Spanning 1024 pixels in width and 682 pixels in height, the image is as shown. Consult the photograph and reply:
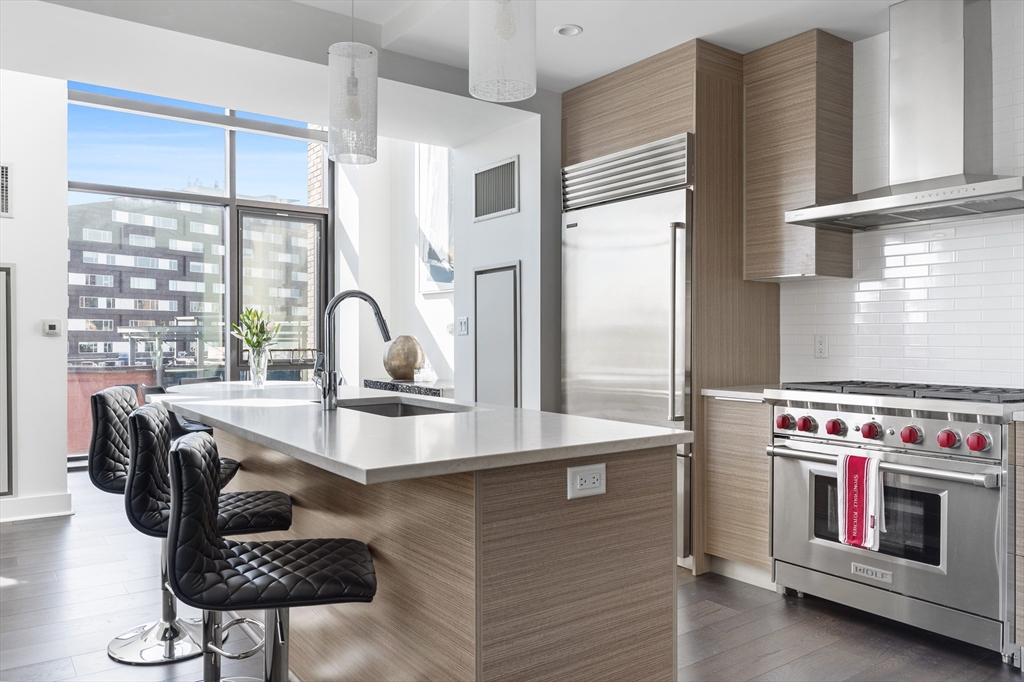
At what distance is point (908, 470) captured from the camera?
2803mm

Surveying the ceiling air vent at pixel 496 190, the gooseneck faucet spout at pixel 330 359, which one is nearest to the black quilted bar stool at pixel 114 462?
the gooseneck faucet spout at pixel 330 359

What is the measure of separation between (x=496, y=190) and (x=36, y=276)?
3.14 metres

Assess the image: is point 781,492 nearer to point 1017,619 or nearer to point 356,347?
point 1017,619

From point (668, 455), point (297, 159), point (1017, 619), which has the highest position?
point (297, 159)

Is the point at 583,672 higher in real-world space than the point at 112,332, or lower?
lower

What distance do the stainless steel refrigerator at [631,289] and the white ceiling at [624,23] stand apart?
1.73ft

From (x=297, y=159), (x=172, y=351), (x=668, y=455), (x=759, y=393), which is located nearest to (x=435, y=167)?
(x=297, y=159)

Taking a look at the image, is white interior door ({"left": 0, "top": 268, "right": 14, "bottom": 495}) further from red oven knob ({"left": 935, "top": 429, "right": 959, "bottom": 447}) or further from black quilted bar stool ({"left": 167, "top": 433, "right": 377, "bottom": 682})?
red oven knob ({"left": 935, "top": 429, "right": 959, "bottom": 447})

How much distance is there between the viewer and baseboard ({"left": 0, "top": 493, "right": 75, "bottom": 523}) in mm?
4758

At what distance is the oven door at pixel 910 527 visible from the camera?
261 cm

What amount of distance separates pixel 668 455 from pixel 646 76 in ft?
8.79

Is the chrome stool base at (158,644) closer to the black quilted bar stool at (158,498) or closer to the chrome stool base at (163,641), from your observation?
the chrome stool base at (163,641)

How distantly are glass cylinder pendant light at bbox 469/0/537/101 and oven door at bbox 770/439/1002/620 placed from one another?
6.64 ft

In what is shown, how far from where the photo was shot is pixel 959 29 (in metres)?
3.14
